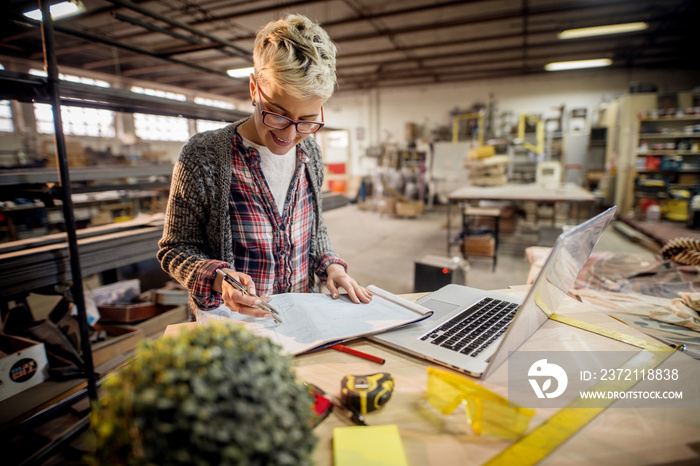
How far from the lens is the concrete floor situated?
14.0 ft

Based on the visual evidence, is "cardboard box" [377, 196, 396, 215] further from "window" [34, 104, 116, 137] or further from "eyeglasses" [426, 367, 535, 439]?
"eyeglasses" [426, 367, 535, 439]

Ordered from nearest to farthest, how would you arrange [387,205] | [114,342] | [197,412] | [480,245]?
[197,412] < [114,342] < [480,245] < [387,205]

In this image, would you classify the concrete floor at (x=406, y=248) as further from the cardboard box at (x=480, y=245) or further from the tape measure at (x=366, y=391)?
the tape measure at (x=366, y=391)

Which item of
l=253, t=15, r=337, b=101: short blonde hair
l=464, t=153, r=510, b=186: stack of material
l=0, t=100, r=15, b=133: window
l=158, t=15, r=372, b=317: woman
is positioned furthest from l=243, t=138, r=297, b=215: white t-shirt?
l=0, t=100, r=15, b=133: window

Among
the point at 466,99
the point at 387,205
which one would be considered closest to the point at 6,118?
the point at 387,205

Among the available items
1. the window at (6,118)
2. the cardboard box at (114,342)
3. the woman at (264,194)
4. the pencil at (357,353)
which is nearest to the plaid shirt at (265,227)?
the woman at (264,194)

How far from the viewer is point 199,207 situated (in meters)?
1.07

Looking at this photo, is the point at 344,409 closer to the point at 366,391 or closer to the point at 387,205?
the point at 366,391

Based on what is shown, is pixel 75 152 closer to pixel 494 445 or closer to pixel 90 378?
pixel 90 378

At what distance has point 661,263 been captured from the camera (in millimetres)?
1939

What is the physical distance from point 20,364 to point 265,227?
161 cm

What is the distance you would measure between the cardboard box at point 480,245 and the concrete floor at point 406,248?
18cm

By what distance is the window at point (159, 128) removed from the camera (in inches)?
408

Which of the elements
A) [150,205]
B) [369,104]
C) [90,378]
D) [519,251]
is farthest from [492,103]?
[90,378]
